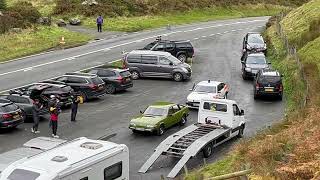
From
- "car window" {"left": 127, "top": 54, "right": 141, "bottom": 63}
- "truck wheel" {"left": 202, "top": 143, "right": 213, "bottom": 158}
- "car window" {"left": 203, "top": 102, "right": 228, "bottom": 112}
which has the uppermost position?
"car window" {"left": 127, "top": 54, "right": 141, "bottom": 63}

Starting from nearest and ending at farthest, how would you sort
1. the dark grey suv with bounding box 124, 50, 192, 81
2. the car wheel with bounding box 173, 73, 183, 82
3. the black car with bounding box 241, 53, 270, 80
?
the black car with bounding box 241, 53, 270, 80, the car wheel with bounding box 173, 73, 183, 82, the dark grey suv with bounding box 124, 50, 192, 81

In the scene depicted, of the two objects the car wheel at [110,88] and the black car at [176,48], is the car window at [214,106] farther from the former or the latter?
the black car at [176,48]

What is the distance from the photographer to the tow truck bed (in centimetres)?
2009

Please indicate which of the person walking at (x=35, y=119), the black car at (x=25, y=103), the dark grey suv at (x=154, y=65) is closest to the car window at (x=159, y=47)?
the dark grey suv at (x=154, y=65)

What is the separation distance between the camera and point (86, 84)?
32.5 meters

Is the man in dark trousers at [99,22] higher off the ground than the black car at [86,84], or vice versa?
the man in dark trousers at [99,22]

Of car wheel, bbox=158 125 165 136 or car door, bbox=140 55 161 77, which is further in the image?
car door, bbox=140 55 161 77

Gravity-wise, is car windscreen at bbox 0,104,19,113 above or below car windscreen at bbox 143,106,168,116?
above

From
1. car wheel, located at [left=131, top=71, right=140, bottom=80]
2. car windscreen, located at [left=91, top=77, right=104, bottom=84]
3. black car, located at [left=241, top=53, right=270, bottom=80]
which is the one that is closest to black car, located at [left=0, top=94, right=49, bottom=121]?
car windscreen, located at [left=91, top=77, right=104, bottom=84]

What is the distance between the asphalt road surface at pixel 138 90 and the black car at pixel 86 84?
0.56 metres

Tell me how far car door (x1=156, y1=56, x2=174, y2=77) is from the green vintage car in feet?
34.5

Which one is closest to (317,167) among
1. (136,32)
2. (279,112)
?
(279,112)

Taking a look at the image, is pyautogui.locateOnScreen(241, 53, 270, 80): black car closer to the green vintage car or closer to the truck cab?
the green vintage car

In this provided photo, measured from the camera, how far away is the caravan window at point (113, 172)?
16594 millimetres
